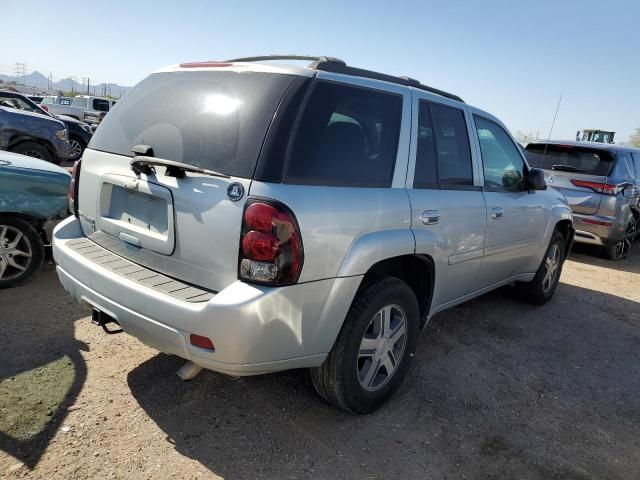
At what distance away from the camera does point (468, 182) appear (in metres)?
3.50

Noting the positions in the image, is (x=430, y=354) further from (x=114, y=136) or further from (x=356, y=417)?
(x=114, y=136)

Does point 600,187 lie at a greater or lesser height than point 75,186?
greater

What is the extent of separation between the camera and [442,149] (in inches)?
129

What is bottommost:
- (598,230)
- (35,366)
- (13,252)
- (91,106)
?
(35,366)

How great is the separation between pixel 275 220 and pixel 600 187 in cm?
677

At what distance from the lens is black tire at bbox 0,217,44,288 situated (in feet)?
13.7

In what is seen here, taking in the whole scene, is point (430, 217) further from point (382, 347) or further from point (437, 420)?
point (437, 420)

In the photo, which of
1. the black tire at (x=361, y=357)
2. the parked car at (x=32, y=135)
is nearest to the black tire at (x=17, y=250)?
the black tire at (x=361, y=357)

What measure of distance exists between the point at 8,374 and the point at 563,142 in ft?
25.5

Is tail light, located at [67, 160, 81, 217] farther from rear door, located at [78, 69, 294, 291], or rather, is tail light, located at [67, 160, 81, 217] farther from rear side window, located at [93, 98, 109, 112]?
rear side window, located at [93, 98, 109, 112]

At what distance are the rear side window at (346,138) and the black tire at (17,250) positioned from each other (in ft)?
10.3

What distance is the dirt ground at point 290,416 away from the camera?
7.93 feet

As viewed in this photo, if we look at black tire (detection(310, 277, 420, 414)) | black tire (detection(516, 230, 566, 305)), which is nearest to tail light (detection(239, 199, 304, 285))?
black tire (detection(310, 277, 420, 414))

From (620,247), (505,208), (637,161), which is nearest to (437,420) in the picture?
(505,208)
